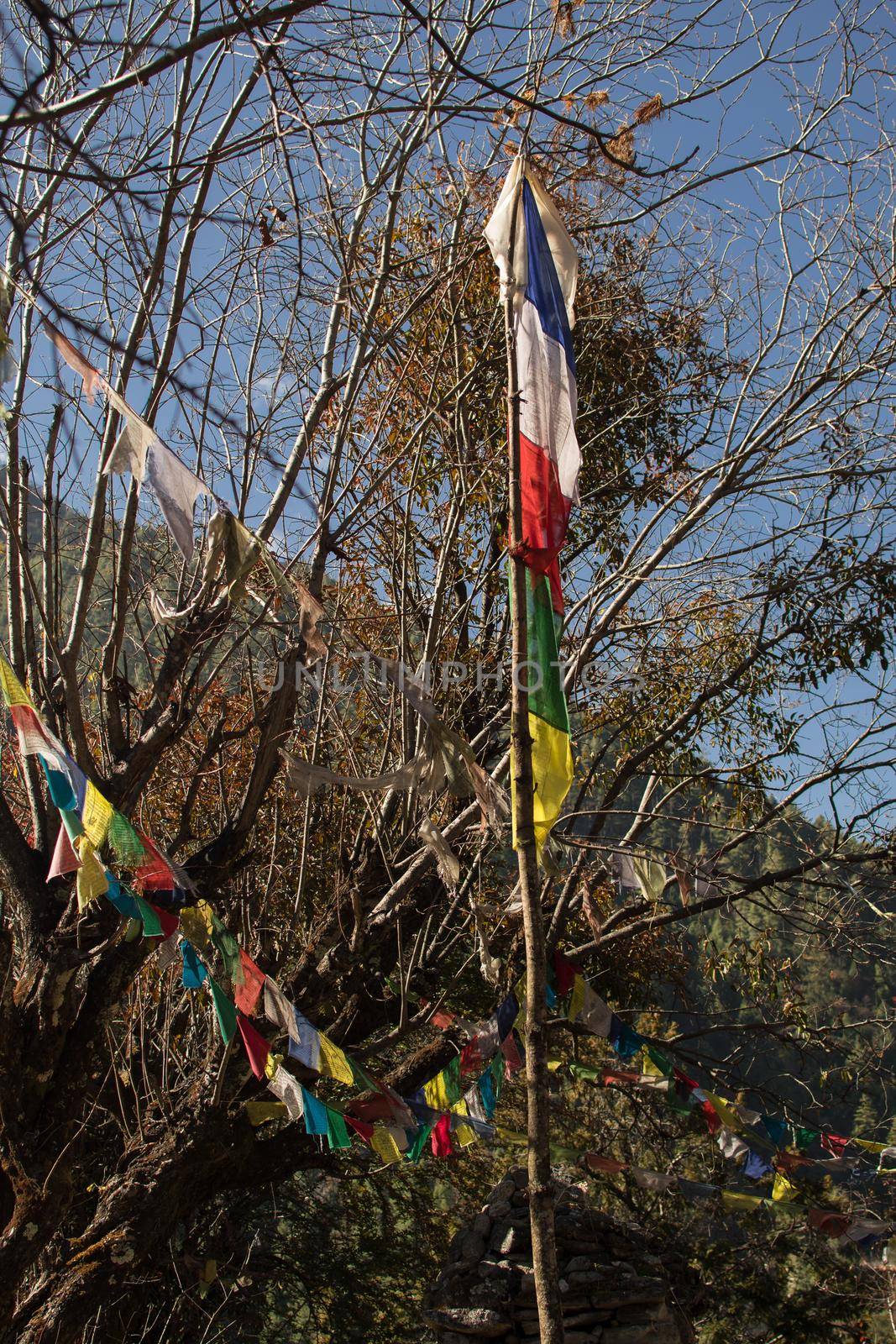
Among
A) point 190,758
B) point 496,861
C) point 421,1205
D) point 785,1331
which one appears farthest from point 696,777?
point 785,1331

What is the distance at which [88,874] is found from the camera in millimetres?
4207

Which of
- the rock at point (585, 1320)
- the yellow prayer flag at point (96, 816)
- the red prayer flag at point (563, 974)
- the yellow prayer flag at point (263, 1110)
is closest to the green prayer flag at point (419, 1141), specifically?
the yellow prayer flag at point (263, 1110)

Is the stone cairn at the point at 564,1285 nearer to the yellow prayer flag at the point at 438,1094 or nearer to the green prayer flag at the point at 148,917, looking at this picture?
the yellow prayer flag at the point at 438,1094

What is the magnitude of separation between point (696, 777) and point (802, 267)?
11.4 feet

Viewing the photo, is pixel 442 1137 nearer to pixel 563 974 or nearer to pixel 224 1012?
pixel 563 974

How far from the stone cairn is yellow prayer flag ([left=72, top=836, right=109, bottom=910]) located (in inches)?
171

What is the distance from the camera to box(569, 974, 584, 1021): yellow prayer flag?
6.45 metres

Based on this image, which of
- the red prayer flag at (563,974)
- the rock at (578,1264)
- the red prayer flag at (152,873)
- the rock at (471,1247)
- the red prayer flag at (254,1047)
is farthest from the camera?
the rock at (471,1247)

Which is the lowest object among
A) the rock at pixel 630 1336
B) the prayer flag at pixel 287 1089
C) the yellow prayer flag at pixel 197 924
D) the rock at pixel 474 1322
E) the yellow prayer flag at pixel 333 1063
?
the rock at pixel 630 1336

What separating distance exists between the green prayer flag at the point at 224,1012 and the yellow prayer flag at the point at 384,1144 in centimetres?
120

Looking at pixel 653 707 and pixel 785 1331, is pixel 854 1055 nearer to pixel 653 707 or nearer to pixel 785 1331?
pixel 653 707

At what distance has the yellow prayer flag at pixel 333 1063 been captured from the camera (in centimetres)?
486

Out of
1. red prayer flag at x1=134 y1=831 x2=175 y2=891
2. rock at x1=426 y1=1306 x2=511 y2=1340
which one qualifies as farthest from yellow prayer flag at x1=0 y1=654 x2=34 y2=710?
rock at x1=426 y1=1306 x2=511 y2=1340

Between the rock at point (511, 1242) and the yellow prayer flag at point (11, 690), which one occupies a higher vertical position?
the yellow prayer flag at point (11, 690)
